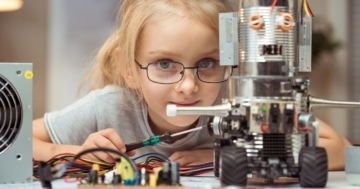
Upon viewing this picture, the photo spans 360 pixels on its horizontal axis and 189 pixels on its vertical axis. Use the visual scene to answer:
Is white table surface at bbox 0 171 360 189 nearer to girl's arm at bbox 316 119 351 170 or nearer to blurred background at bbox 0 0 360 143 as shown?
girl's arm at bbox 316 119 351 170

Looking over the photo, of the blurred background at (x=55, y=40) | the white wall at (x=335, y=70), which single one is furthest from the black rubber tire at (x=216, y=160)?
the white wall at (x=335, y=70)

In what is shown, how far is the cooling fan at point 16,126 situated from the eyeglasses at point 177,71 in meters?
0.33

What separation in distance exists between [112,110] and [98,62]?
17 centimetres

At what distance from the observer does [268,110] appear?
0.79 m

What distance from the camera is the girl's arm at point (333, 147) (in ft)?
3.58

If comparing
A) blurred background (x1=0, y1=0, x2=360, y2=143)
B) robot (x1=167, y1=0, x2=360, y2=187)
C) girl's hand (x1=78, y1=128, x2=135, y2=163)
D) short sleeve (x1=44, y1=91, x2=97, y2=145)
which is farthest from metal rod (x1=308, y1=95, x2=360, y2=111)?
blurred background (x1=0, y1=0, x2=360, y2=143)

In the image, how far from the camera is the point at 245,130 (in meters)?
0.82

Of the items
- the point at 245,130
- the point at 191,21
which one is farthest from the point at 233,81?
the point at 191,21

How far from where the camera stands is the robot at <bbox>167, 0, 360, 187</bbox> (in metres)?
0.79

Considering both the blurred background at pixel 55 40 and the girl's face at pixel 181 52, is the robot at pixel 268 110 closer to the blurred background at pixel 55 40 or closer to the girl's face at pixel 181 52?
the girl's face at pixel 181 52

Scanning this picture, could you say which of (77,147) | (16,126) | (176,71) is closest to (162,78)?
(176,71)

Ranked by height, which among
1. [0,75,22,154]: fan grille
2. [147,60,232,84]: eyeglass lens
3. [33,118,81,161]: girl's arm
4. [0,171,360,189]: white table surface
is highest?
[147,60,232,84]: eyeglass lens

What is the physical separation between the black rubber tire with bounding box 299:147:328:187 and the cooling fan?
1.46 feet

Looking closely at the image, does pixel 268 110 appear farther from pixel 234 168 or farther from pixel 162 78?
pixel 162 78
